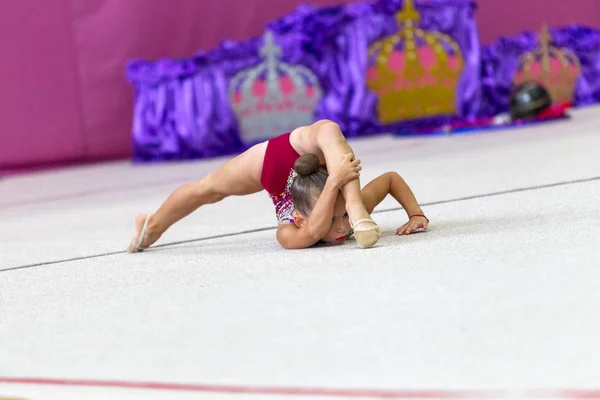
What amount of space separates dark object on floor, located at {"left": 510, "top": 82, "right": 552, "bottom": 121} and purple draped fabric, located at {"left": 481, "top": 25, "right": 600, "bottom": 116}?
0.70 m

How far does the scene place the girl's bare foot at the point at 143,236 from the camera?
91.7 inches

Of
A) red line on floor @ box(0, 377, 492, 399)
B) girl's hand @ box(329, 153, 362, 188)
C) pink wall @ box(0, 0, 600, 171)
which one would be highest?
girl's hand @ box(329, 153, 362, 188)

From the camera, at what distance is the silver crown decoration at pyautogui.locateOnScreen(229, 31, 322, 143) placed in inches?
198

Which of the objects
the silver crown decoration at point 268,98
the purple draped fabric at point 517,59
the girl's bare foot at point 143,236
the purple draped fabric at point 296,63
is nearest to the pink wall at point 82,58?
the purple draped fabric at point 296,63

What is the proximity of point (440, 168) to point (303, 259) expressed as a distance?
1642mm

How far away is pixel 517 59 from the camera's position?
19.7ft

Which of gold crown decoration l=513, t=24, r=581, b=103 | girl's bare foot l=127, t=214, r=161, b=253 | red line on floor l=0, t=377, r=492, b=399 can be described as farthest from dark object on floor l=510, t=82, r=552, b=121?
Result: red line on floor l=0, t=377, r=492, b=399

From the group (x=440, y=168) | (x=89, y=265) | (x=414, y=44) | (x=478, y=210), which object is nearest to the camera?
(x=89, y=265)

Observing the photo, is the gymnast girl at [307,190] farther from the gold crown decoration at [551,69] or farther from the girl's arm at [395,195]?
the gold crown decoration at [551,69]

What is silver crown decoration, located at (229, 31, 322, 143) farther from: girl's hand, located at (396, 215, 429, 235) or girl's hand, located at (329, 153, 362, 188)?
girl's hand, located at (329, 153, 362, 188)

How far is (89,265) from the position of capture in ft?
7.17

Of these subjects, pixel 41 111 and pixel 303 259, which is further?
pixel 41 111

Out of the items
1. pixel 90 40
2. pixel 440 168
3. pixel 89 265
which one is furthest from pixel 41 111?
pixel 89 265

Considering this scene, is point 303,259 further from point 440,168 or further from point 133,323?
point 440,168
